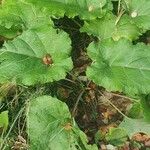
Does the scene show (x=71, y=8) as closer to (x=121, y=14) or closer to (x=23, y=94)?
(x=121, y=14)

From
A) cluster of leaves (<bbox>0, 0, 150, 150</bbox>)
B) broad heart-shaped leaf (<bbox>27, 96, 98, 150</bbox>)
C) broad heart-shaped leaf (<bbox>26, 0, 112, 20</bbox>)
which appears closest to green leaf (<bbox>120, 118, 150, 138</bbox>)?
cluster of leaves (<bbox>0, 0, 150, 150</bbox>)

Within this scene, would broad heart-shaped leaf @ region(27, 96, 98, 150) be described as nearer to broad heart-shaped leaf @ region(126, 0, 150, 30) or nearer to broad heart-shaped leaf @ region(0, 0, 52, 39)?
broad heart-shaped leaf @ region(0, 0, 52, 39)

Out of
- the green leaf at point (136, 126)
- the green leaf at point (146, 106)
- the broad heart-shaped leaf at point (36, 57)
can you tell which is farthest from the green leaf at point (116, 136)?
the broad heart-shaped leaf at point (36, 57)

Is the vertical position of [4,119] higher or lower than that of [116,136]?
higher

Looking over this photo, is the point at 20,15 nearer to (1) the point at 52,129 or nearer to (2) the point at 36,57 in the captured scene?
(2) the point at 36,57

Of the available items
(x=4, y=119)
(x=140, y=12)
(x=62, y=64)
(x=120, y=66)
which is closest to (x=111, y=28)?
(x=140, y=12)

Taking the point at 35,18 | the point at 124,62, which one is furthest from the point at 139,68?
the point at 35,18
